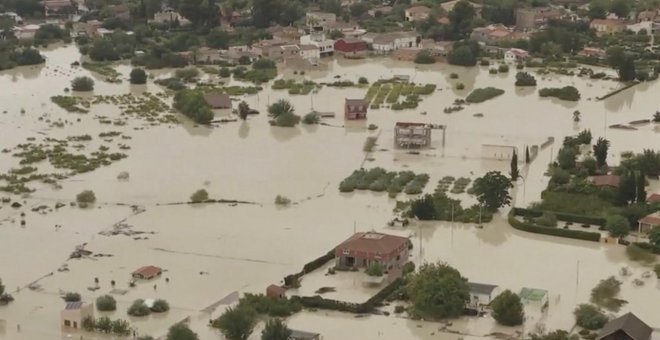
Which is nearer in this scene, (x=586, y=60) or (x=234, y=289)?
(x=234, y=289)

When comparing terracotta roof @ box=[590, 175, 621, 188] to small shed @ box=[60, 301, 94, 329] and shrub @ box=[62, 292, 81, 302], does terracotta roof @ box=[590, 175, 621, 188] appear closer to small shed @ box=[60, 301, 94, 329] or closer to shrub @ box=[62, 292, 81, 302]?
shrub @ box=[62, 292, 81, 302]

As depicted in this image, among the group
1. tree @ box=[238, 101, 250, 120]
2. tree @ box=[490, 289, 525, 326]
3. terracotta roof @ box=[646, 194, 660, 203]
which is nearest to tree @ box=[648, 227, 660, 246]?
terracotta roof @ box=[646, 194, 660, 203]

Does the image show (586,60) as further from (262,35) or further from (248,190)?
(248,190)

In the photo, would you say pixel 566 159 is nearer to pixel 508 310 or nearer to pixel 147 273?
pixel 508 310

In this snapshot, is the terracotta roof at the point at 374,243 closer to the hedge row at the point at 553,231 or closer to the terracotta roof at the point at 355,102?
the hedge row at the point at 553,231

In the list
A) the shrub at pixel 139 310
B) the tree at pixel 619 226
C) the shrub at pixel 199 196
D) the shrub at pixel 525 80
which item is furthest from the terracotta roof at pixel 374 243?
the shrub at pixel 525 80

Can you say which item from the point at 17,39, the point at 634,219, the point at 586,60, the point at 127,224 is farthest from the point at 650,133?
the point at 17,39
